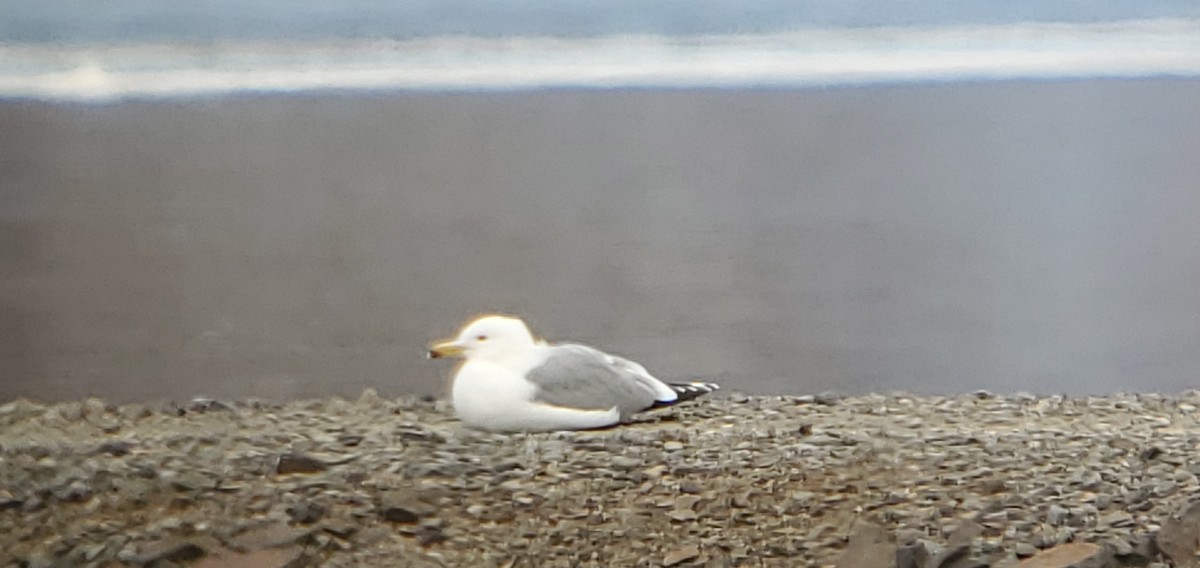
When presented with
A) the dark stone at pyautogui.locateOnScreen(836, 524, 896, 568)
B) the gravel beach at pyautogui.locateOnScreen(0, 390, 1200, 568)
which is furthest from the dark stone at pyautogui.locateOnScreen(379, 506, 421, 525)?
the dark stone at pyautogui.locateOnScreen(836, 524, 896, 568)

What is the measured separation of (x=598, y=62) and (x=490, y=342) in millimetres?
377

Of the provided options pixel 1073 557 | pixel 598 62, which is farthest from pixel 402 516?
pixel 1073 557

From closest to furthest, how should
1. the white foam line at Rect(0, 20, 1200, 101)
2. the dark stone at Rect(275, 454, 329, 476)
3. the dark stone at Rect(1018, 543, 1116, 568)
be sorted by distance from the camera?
the dark stone at Rect(1018, 543, 1116, 568) → the dark stone at Rect(275, 454, 329, 476) → the white foam line at Rect(0, 20, 1200, 101)

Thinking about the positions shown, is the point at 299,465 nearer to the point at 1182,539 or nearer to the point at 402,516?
the point at 402,516

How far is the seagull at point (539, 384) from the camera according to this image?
5.43 ft

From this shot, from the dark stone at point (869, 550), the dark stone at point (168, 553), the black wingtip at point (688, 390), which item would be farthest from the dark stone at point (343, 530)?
the dark stone at point (869, 550)

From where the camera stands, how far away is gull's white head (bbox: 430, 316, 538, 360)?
1697 mm

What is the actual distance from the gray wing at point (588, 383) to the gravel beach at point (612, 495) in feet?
0.12

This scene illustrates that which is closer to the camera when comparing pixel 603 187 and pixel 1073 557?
pixel 1073 557

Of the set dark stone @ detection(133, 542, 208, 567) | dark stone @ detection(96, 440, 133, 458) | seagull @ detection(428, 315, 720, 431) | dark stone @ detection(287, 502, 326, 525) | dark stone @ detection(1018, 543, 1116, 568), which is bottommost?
dark stone @ detection(133, 542, 208, 567)

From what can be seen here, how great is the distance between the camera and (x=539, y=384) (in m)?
1.66

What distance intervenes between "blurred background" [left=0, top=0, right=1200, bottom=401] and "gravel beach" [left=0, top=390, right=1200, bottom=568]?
0.42 feet

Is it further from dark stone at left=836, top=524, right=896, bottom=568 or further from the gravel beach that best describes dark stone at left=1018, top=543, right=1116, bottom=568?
dark stone at left=836, top=524, right=896, bottom=568

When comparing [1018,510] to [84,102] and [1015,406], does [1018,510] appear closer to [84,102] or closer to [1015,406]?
[1015,406]
